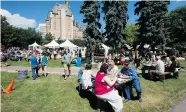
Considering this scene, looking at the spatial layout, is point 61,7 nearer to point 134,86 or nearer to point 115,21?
point 115,21

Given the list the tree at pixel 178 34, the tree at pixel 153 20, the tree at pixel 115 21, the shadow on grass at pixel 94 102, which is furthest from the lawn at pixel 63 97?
the tree at pixel 178 34

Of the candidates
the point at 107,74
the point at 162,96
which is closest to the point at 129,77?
the point at 107,74

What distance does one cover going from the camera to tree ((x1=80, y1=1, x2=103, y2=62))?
116ft

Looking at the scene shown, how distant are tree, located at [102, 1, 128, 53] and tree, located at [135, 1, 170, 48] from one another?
2924mm

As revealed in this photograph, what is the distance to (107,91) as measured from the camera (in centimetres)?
951

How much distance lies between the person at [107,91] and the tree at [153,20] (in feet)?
93.6

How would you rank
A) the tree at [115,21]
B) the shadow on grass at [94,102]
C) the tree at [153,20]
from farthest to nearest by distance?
the tree at [115,21], the tree at [153,20], the shadow on grass at [94,102]

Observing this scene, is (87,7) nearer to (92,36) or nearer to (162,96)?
(92,36)

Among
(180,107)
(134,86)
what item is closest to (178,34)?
(180,107)

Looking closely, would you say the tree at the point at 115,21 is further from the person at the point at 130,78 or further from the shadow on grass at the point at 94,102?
the person at the point at 130,78

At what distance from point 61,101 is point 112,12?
28.8 meters

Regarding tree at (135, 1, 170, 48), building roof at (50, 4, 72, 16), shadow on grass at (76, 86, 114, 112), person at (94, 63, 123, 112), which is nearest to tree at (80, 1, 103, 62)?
tree at (135, 1, 170, 48)

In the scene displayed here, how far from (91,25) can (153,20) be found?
28.1 ft

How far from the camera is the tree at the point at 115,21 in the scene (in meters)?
39.2
